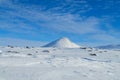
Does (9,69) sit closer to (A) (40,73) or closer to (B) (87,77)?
(A) (40,73)

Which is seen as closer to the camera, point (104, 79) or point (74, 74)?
point (104, 79)

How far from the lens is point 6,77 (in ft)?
27.1

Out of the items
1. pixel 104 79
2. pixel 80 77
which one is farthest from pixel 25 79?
pixel 104 79

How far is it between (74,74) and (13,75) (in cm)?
254

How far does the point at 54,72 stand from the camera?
31.0ft

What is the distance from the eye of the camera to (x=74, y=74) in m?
9.31

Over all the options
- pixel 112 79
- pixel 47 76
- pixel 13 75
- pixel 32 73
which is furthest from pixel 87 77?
pixel 13 75

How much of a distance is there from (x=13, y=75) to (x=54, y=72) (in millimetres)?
1780

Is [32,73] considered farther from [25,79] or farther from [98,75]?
[98,75]

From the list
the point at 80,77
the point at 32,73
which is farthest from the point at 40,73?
the point at 80,77

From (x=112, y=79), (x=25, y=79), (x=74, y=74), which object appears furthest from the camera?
(x=74, y=74)

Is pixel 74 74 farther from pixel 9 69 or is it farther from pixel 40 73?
pixel 9 69

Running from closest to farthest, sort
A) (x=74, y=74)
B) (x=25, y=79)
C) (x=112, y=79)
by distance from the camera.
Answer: (x=25, y=79) → (x=112, y=79) → (x=74, y=74)

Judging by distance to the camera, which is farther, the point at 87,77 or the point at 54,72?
the point at 54,72
